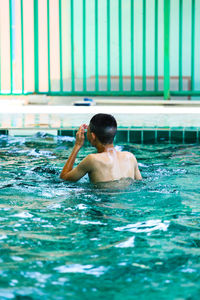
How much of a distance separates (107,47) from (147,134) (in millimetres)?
4102

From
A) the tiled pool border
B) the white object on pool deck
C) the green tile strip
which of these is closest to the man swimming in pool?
the tiled pool border

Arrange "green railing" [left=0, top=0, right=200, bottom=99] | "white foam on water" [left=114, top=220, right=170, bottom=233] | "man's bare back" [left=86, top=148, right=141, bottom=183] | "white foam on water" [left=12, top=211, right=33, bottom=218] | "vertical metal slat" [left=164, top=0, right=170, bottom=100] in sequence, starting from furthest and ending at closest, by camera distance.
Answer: "green railing" [left=0, top=0, right=200, bottom=99]
"vertical metal slat" [left=164, top=0, right=170, bottom=100]
"man's bare back" [left=86, top=148, right=141, bottom=183]
"white foam on water" [left=12, top=211, right=33, bottom=218]
"white foam on water" [left=114, top=220, right=170, bottom=233]

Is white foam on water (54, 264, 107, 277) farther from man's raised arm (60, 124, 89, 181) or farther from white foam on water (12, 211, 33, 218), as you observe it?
man's raised arm (60, 124, 89, 181)

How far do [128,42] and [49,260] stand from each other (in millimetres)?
9038

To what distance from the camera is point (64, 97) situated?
35.8 ft

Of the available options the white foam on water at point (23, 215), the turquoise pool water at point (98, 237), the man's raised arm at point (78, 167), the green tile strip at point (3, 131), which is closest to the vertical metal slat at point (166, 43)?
the green tile strip at point (3, 131)


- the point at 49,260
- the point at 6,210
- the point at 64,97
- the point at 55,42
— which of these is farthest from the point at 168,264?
the point at 55,42

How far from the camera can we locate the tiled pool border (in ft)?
21.9

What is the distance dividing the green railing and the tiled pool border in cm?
373

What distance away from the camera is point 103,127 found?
148 inches

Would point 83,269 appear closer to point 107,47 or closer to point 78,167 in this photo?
point 78,167

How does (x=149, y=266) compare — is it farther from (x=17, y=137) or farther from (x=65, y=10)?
(x=65, y=10)

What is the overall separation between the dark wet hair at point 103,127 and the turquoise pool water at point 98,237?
→ 37 cm

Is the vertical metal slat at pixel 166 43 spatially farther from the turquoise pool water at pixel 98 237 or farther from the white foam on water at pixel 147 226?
the white foam on water at pixel 147 226
